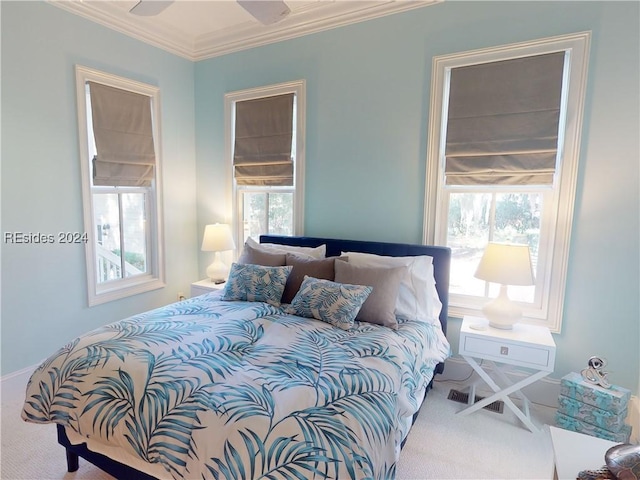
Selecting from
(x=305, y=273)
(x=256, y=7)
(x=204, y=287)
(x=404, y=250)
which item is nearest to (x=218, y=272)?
(x=204, y=287)

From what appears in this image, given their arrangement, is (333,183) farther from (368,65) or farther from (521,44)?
(521,44)

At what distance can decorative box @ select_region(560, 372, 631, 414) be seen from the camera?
2060mm

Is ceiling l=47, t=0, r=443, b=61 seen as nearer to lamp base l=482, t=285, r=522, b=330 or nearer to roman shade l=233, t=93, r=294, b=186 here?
roman shade l=233, t=93, r=294, b=186

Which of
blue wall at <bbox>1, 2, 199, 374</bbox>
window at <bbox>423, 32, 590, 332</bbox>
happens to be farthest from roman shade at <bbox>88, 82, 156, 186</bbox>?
window at <bbox>423, 32, 590, 332</bbox>

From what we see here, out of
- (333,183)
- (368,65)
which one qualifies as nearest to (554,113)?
(368,65)

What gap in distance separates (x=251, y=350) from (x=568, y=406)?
6.60 feet

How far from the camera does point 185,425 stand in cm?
133

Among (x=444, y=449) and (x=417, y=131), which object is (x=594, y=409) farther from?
(x=417, y=131)

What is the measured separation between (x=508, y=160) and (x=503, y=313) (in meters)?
→ 1.09

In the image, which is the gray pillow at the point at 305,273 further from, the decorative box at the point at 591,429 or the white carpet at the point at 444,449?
the decorative box at the point at 591,429

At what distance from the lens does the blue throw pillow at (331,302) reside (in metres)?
2.21

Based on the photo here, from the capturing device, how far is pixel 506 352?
2.28 m

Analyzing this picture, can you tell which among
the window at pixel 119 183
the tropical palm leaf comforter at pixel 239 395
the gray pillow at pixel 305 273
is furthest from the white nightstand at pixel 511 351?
the window at pixel 119 183

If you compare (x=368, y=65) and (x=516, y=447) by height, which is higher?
(x=368, y=65)
